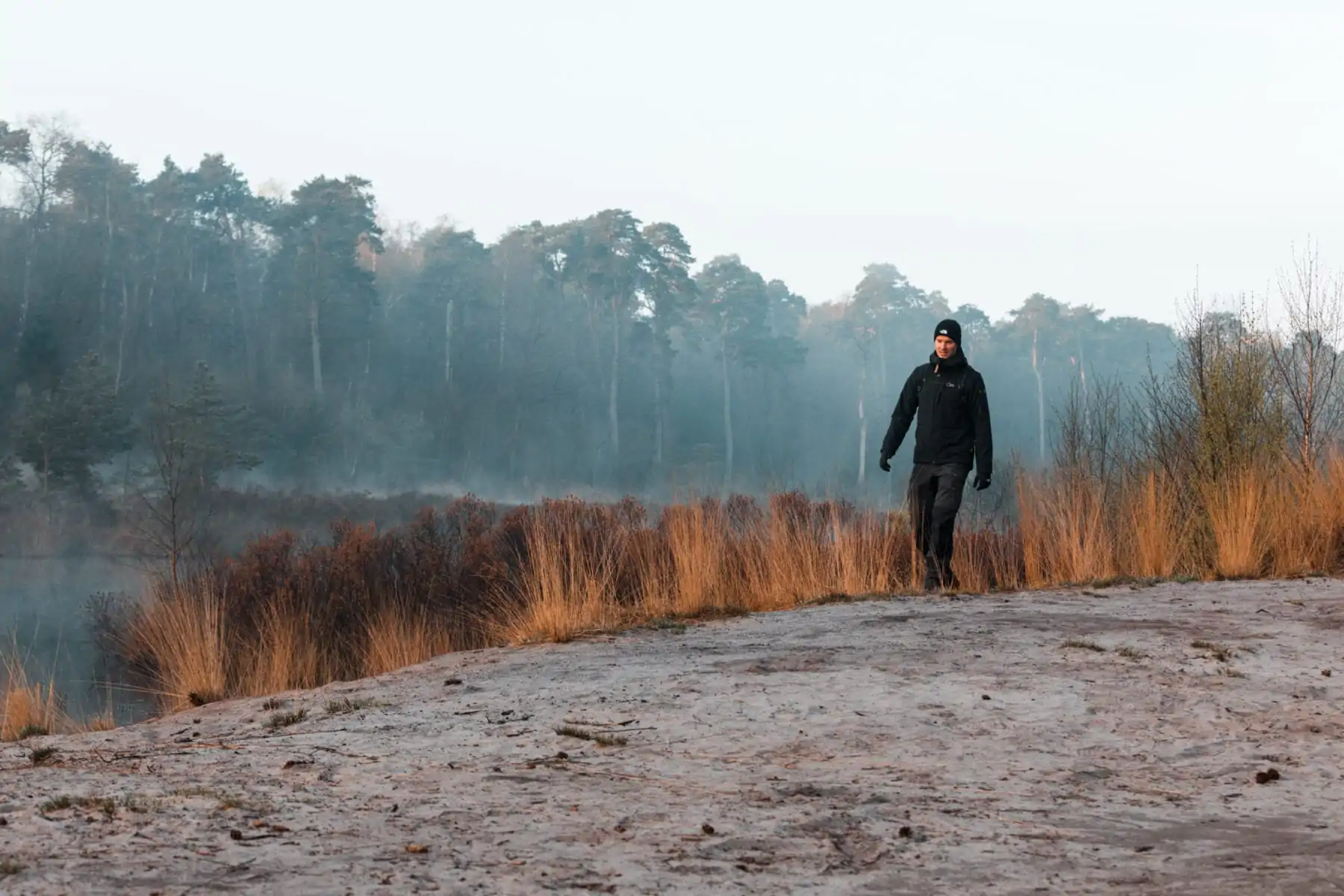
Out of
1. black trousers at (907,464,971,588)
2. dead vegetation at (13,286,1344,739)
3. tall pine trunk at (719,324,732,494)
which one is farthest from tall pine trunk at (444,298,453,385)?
black trousers at (907,464,971,588)

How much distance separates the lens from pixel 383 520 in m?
36.8

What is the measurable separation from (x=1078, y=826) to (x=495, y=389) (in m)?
58.4

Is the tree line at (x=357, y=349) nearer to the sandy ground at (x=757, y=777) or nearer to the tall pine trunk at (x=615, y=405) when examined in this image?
the tall pine trunk at (x=615, y=405)

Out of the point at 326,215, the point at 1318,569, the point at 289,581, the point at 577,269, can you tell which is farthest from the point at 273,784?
the point at 577,269

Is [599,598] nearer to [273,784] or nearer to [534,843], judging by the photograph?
[273,784]

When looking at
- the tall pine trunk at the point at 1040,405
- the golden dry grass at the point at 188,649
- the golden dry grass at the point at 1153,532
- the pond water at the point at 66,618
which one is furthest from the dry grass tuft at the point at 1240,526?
the tall pine trunk at the point at 1040,405

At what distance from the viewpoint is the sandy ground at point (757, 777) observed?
10.1 ft

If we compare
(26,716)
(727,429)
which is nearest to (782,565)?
(26,716)

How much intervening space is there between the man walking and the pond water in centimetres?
678

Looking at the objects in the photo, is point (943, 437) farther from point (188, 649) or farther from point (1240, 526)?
point (188, 649)

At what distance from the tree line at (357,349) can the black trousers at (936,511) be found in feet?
86.2

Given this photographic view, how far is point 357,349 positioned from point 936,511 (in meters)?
50.9

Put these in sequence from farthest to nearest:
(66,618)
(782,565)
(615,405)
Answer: (615,405) < (66,618) < (782,565)

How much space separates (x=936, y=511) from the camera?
30.9 ft
